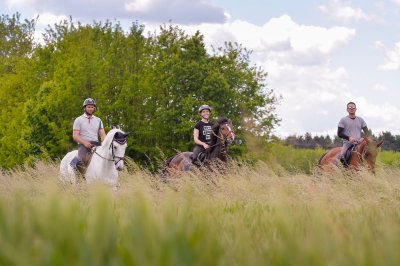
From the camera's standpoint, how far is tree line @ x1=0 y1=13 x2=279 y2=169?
4409 cm

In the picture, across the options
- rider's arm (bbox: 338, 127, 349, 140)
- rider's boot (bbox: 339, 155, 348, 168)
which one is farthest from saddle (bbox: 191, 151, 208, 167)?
rider's boot (bbox: 339, 155, 348, 168)

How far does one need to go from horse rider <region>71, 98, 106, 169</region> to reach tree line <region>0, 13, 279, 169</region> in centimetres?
2564

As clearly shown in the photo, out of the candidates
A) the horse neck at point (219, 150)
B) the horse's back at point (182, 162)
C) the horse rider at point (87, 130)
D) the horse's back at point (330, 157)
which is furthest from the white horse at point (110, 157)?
the horse's back at point (330, 157)

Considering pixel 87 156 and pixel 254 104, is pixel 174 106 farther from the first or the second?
pixel 87 156

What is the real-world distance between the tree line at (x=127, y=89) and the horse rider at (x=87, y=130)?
2564 cm

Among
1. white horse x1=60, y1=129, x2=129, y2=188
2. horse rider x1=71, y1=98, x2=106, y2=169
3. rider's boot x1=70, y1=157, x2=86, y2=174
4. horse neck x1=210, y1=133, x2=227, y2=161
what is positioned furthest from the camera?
horse neck x1=210, y1=133, x2=227, y2=161

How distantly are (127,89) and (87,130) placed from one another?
29.9m

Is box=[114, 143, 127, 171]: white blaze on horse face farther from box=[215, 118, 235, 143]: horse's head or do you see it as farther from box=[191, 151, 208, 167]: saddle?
box=[191, 151, 208, 167]: saddle

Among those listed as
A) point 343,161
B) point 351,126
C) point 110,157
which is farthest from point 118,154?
point 343,161

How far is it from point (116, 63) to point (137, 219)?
4622cm

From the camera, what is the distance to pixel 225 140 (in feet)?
56.2

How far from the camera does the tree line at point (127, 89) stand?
44094mm

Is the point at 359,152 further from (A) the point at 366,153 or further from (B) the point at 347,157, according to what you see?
(B) the point at 347,157

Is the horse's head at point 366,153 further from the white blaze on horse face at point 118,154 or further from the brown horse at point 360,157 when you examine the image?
the white blaze on horse face at point 118,154
